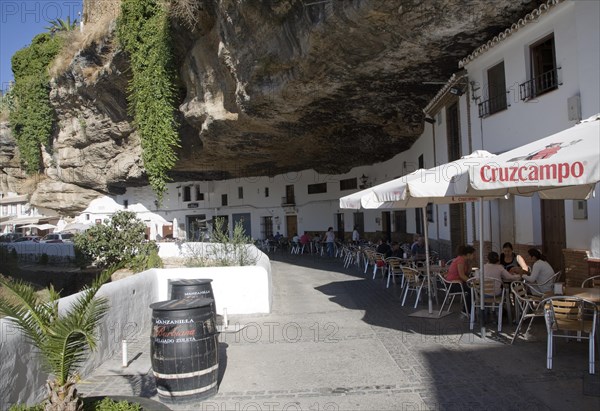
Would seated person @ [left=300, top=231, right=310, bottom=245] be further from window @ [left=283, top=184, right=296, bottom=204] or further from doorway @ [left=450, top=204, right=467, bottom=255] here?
Result: doorway @ [left=450, top=204, right=467, bottom=255]

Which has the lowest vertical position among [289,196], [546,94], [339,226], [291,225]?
[339,226]

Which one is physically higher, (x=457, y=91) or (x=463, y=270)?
(x=457, y=91)

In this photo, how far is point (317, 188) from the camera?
87.1 ft

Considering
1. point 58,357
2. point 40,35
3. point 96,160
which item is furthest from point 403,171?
point 40,35

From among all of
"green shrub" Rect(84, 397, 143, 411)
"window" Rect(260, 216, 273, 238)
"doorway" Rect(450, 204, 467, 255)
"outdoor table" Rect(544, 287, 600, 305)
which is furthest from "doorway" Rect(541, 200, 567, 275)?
"window" Rect(260, 216, 273, 238)

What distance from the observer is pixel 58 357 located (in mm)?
3381

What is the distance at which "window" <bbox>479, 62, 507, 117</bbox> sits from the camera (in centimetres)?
994

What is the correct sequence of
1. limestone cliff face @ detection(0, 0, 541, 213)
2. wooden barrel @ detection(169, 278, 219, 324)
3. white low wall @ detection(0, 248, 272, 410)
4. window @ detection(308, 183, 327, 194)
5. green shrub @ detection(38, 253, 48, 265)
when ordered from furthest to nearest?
window @ detection(308, 183, 327, 194) → green shrub @ detection(38, 253, 48, 265) → limestone cliff face @ detection(0, 0, 541, 213) → wooden barrel @ detection(169, 278, 219, 324) → white low wall @ detection(0, 248, 272, 410)

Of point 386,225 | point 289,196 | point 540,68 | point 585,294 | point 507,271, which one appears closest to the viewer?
point 585,294

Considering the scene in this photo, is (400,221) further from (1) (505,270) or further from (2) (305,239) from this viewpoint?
(1) (505,270)

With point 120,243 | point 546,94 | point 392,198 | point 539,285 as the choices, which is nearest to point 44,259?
point 120,243

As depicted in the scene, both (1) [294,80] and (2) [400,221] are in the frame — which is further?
(2) [400,221]

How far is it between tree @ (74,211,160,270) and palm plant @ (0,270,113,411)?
38.1 ft

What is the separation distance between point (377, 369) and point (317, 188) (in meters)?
21.3
